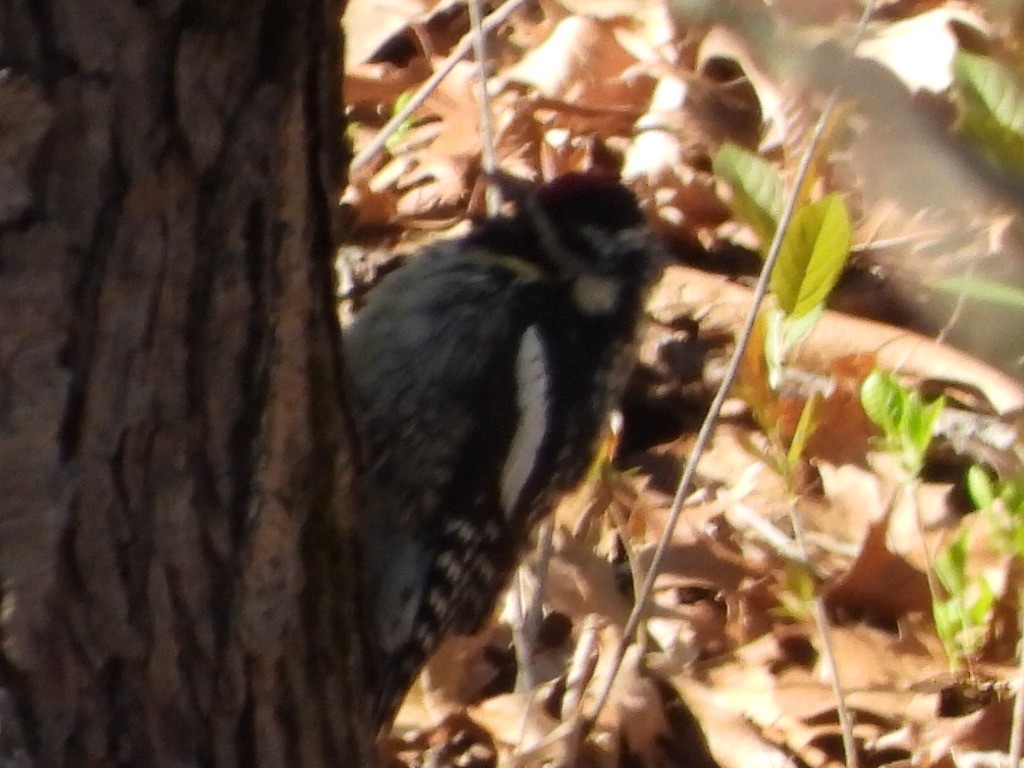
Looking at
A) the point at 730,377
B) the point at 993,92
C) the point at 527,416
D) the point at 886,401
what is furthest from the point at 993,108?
the point at 527,416

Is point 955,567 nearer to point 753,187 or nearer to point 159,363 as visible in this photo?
point 753,187

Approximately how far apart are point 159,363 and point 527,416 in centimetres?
120

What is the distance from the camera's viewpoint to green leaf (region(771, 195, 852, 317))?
1991 mm

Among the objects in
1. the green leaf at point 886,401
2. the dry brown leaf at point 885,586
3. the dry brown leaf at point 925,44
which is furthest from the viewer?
the dry brown leaf at point 925,44

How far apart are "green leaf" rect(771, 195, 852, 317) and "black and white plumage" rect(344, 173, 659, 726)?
622 mm

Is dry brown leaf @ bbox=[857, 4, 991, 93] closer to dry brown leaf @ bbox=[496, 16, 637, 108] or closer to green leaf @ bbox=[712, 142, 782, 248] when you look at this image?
dry brown leaf @ bbox=[496, 16, 637, 108]

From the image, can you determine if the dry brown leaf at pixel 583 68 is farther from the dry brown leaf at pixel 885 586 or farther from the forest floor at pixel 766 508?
the dry brown leaf at pixel 885 586

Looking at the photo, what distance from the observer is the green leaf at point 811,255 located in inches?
78.4

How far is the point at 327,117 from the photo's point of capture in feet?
5.24

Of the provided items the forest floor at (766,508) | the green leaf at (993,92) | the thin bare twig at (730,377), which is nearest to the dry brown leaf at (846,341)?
the forest floor at (766,508)

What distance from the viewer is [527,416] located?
262 centimetres

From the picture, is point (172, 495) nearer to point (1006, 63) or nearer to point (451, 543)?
point (1006, 63)

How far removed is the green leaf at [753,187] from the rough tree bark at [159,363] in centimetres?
65

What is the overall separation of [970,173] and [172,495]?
94cm
